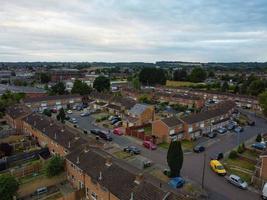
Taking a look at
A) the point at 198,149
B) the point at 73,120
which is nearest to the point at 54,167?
the point at 198,149

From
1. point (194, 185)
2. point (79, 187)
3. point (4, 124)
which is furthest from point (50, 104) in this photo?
point (194, 185)

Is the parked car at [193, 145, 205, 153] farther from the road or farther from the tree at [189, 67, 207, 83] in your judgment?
the tree at [189, 67, 207, 83]

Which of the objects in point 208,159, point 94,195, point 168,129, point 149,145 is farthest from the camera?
point 168,129

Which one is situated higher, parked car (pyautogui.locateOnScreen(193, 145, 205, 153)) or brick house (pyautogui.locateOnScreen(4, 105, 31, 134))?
brick house (pyautogui.locateOnScreen(4, 105, 31, 134))

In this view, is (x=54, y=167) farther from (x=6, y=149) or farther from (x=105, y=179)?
(x=6, y=149)

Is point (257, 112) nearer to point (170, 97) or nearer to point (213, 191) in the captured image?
point (170, 97)

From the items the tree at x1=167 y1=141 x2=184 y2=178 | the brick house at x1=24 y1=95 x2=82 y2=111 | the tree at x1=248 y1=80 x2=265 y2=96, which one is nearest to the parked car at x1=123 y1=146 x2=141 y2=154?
the tree at x1=167 y1=141 x2=184 y2=178
